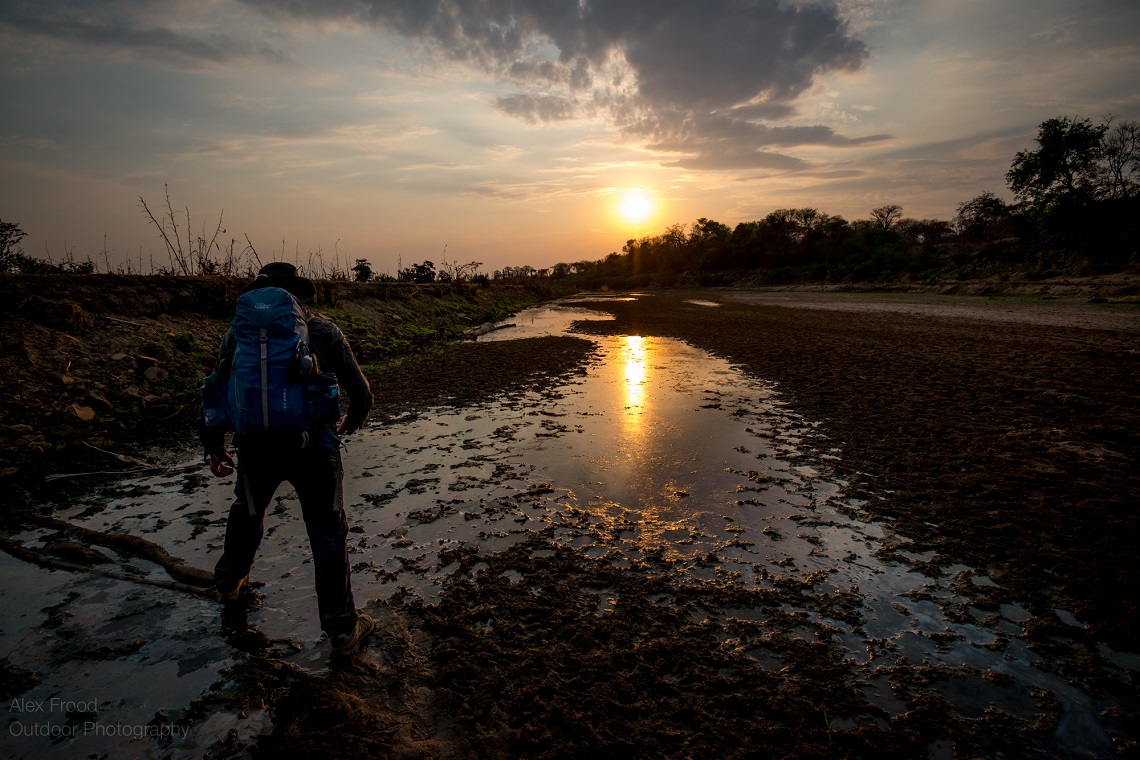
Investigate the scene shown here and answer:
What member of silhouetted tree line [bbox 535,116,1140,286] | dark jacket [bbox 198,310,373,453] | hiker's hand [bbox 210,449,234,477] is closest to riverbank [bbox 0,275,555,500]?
hiker's hand [bbox 210,449,234,477]

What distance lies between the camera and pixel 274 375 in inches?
99.6

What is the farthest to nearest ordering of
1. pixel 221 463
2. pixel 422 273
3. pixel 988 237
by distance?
pixel 988 237 → pixel 422 273 → pixel 221 463

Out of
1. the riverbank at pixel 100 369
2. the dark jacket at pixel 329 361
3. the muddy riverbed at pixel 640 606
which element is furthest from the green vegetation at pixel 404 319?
the dark jacket at pixel 329 361

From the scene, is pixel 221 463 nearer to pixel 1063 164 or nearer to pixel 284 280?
pixel 284 280

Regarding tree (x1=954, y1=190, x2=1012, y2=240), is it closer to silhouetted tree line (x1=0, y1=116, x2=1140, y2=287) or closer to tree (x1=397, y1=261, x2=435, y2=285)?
silhouetted tree line (x1=0, y1=116, x2=1140, y2=287)

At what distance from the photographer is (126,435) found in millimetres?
6023

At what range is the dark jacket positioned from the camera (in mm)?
2766

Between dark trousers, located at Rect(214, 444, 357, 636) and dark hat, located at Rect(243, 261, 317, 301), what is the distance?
93cm

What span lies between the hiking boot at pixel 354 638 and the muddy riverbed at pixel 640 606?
0.09 meters

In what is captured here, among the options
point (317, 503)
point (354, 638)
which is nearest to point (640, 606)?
point (354, 638)

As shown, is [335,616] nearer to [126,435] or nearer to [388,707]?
[388,707]

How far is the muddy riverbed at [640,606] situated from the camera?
218cm

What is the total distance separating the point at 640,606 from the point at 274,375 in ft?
8.04

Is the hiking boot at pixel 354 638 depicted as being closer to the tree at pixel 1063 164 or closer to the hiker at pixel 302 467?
the hiker at pixel 302 467
